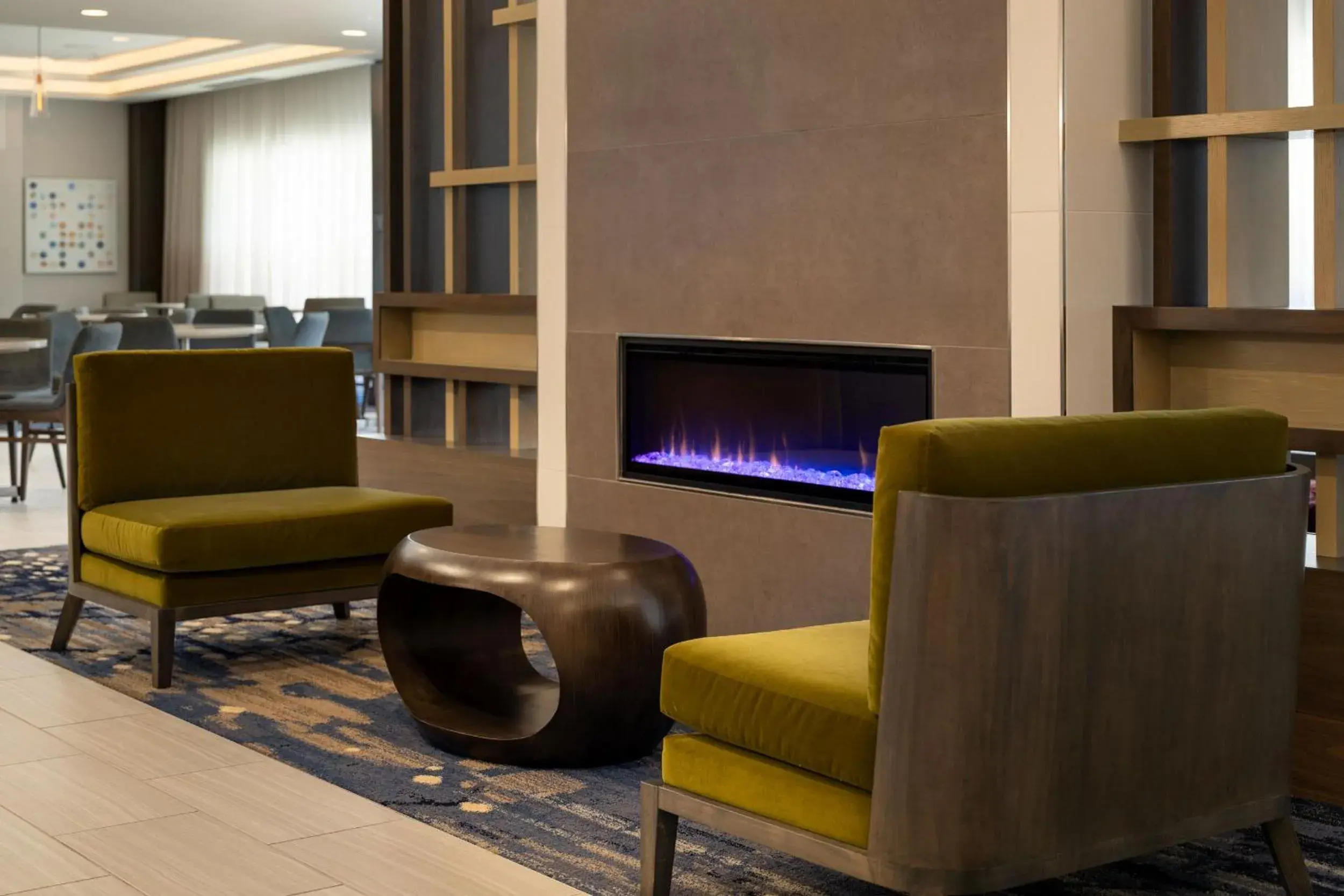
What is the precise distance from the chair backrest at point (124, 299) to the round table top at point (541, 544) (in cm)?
1237

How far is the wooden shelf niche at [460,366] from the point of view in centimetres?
573

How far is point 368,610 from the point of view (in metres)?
5.35

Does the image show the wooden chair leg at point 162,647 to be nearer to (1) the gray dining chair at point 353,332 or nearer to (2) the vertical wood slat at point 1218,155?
(2) the vertical wood slat at point 1218,155

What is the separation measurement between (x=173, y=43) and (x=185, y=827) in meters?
11.1

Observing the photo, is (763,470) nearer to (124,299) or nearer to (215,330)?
(215,330)

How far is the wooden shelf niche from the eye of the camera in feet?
18.8

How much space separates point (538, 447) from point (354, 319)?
6.88 meters

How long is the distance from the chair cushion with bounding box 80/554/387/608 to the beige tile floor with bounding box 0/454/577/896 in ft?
1.20

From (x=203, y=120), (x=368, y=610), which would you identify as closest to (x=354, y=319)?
(x=203, y=120)

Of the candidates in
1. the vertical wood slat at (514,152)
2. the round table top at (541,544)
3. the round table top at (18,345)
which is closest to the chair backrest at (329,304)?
the round table top at (18,345)

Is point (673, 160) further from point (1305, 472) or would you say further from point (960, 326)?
point (1305, 472)

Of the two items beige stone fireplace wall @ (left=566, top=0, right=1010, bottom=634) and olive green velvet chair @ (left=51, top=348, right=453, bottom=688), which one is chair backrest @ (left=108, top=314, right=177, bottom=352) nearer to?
olive green velvet chair @ (left=51, top=348, right=453, bottom=688)

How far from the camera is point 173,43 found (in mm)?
13062

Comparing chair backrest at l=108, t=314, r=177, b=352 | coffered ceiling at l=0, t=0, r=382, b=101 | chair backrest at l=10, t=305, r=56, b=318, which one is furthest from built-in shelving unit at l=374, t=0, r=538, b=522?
chair backrest at l=10, t=305, r=56, b=318
